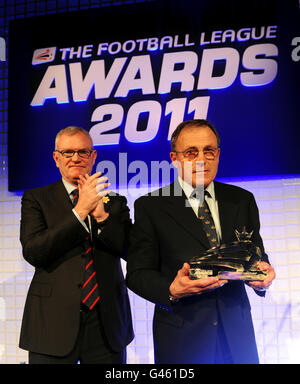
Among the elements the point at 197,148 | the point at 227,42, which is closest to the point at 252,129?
the point at 227,42

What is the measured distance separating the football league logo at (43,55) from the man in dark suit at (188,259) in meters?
2.31

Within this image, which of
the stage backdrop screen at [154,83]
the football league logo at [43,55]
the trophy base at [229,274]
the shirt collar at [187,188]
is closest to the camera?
the trophy base at [229,274]

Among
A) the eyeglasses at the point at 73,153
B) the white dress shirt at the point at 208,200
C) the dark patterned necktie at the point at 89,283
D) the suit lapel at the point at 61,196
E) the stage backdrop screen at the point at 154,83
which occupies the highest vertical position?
the stage backdrop screen at the point at 154,83

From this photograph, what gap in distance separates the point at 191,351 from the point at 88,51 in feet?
9.30

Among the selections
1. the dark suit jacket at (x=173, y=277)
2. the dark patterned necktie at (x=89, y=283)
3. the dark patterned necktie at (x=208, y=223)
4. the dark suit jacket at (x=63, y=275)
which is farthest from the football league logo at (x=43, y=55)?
the dark patterned necktie at (x=208, y=223)

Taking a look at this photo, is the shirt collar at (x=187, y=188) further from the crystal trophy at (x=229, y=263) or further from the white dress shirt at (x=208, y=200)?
the crystal trophy at (x=229, y=263)

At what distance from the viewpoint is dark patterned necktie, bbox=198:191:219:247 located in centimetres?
205

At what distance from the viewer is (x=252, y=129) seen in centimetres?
377

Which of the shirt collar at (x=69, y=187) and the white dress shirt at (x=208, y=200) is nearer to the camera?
the white dress shirt at (x=208, y=200)

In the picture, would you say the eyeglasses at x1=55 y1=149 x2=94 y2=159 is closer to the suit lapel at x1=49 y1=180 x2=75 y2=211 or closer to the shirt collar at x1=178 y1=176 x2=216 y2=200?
the suit lapel at x1=49 y1=180 x2=75 y2=211

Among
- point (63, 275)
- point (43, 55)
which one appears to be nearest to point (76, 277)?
point (63, 275)

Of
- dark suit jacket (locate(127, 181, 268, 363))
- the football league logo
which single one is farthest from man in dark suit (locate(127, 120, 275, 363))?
the football league logo

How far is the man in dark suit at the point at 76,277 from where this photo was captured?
7.71ft
